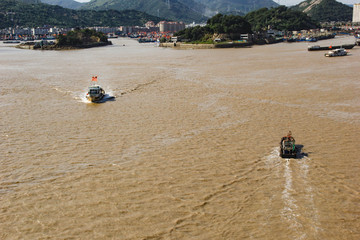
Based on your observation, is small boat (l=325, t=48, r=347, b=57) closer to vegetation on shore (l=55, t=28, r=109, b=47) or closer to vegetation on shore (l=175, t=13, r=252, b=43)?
vegetation on shore (l=175, t=13, r=252, b=43)

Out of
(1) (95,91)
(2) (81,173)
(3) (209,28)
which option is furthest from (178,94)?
(3) (209,28)

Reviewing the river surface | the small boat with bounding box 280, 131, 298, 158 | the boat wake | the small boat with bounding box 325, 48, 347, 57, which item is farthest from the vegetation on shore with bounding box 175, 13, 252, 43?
the small boat with bounding box 280, 131, 298, 158

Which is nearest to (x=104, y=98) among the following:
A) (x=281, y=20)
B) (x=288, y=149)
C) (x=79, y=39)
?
(x=288, y=149)

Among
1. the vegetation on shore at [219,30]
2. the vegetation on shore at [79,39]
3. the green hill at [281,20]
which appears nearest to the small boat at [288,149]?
the vegetation on shore at [219,30]

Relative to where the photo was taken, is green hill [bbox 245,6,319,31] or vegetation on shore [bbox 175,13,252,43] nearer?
vegetation on shore [bbox 175,13,252,43]

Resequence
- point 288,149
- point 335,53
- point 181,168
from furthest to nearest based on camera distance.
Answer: point 335,53 → point 288,149 → point 181,168

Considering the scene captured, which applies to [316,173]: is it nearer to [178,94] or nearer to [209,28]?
[178,94]

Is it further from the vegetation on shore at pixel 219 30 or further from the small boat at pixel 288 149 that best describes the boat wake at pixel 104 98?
the vegetation on shore at pixel 219 30

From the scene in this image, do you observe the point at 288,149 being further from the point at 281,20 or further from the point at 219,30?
the point at 281,20

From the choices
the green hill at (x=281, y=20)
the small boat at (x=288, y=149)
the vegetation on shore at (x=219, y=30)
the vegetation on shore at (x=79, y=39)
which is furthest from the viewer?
the green hill at (x=281, y=20)
